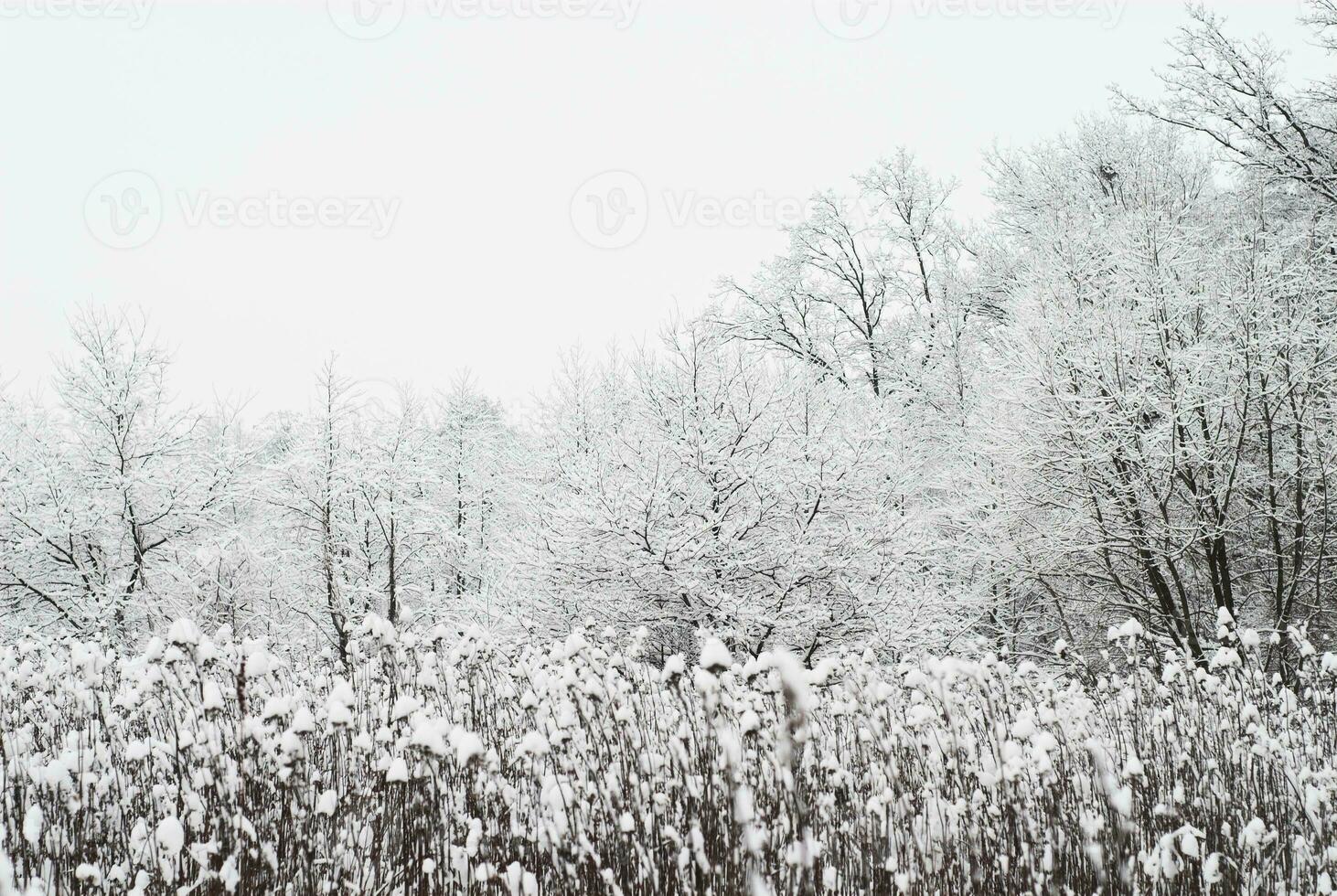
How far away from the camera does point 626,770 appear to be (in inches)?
124

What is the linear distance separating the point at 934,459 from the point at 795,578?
7.74m

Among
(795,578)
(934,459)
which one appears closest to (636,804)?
(795,578)

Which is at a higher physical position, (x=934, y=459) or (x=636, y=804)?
(x=934, y=459)

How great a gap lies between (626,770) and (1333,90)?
1409 centimetres

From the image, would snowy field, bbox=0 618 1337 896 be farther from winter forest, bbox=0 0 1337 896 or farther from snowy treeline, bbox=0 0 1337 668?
snowy treeline, bbox=0 0 1337 668

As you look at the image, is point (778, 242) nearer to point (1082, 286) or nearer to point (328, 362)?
point (1082, 286)

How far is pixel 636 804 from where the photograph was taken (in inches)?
97.0

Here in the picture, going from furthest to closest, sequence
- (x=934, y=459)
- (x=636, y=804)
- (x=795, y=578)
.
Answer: (x=934, y=459)
(x=795, y=578)
(x=636, y=804)

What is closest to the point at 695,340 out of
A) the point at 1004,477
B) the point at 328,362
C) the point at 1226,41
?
the point at 1004,477

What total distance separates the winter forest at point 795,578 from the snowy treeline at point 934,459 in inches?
3.7

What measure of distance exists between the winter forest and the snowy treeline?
94mm

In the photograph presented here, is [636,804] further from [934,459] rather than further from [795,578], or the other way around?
[934,459]

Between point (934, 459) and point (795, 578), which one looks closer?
point (795, 578)

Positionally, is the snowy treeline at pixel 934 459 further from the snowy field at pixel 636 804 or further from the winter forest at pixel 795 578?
the snowy field at pixel 636 804
